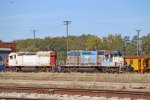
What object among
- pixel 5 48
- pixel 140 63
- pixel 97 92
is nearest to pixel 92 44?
pixel 5 48

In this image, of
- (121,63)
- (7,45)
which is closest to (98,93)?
(121,63)

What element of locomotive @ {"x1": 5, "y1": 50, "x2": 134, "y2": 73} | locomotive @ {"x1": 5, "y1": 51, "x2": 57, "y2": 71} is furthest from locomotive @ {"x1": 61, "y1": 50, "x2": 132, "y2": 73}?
locomotive @ {"x1": 5, "y1": 51, "x2": 57, "y2": 71}

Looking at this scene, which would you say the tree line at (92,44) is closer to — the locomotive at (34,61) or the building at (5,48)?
the building at (5,48)

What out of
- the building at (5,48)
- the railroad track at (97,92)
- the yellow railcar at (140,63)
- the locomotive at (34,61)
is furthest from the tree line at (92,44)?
the railroad track at (97,92)

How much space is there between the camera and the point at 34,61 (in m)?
54.6

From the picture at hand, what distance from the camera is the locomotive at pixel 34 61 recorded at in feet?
175

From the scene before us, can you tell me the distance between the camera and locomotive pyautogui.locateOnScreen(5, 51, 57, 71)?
53.3 meters

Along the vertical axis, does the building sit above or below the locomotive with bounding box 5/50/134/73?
above

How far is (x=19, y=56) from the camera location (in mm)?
55719

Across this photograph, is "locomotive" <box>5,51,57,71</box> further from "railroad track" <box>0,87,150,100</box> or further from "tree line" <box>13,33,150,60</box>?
"tree line" <box>13,33,150,60</box>

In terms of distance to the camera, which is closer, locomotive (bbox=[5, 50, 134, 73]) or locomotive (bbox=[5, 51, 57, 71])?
locomotive (bbox=[5, 50, 134, 73])

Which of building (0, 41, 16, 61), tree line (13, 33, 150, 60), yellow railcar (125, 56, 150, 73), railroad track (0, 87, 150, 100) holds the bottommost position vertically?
railroad track (0, 87, 150, 100)

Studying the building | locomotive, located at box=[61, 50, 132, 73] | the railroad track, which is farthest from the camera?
the building

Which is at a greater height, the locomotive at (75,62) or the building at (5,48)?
the building at (5,48)
